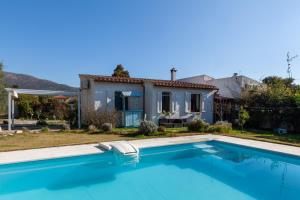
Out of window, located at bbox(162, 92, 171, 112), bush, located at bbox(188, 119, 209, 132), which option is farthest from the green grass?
window, located at bbox(162, 92, 171, 112)

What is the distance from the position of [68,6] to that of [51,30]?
3.69 metres

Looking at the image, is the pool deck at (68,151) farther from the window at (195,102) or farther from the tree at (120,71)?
the tree at (120,71)

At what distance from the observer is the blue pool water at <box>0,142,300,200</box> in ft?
22.5

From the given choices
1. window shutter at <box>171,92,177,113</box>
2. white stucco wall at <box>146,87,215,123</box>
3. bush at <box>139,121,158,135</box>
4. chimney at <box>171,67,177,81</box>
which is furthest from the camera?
chimney at <box>171,67,177,81</box>

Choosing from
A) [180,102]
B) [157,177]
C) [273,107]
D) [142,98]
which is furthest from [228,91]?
[157,177]

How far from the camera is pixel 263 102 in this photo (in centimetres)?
2088

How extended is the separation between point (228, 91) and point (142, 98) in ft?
45.0

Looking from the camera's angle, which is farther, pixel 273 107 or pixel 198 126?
pixel 273 107

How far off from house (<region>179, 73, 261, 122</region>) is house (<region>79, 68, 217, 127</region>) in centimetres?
155

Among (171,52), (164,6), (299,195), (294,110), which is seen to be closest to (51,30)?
(164,6)

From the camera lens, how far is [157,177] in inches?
335

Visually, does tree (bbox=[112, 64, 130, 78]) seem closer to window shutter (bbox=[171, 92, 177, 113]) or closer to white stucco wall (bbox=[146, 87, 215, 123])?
white stucco wall (bbox=[146, 87, 215, 123])

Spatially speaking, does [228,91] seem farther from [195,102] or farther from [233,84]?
[195,102]

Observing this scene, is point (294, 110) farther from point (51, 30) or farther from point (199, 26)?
point (51, 30)
